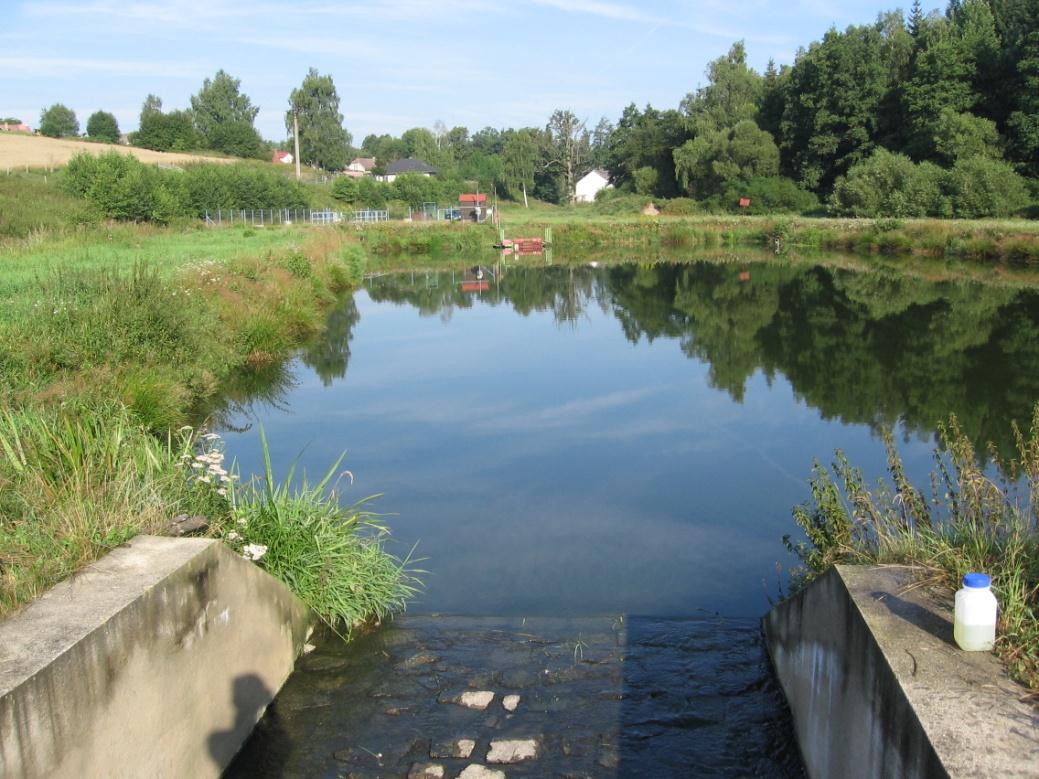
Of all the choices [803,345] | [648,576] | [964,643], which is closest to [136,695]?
[964,643]

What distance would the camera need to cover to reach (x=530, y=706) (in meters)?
5.72

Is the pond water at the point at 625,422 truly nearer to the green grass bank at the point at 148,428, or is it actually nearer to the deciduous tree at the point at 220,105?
the green grass bank at the point at 148,428

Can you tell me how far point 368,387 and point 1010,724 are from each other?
576 inches

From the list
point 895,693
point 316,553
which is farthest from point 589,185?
point 895,693

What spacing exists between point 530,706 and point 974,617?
9.47 ft

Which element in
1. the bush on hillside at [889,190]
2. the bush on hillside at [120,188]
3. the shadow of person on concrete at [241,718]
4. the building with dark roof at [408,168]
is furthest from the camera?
the building with dark roof at [408,168]

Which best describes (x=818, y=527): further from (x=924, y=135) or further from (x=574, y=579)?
(x=924, y=135)

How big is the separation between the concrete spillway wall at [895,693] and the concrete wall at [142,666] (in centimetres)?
301

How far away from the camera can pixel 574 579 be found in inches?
328

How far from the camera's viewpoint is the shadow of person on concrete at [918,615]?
382cm

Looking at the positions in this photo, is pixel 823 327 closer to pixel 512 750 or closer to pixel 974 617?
pixel 512 750

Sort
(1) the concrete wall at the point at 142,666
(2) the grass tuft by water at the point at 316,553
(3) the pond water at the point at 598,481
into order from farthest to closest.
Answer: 1. (2) the grass tuft by water at the point at 316,553
2. (3) the pond water at the point at 598,481
3. (1) the concrete wall at the point at 142,666

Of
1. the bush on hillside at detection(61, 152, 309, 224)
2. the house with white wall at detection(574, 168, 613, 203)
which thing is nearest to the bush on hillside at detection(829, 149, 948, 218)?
the bush on hillside at detection(61, 152, 309, 224)

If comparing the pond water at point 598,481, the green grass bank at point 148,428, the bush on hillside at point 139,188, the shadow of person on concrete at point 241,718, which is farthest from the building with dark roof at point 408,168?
the shadow of person on concrete at point 241,718
